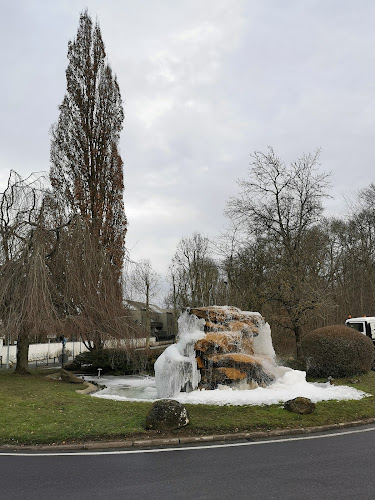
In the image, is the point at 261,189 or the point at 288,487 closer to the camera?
the point at 288,487

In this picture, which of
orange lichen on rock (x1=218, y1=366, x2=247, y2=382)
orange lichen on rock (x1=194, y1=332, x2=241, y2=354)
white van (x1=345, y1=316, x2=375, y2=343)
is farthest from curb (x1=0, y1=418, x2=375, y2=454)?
white van (x1=345, y1=316, x2=375, y2=343)

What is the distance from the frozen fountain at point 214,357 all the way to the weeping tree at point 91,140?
11.1 metres

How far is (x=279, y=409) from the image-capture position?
11.3m

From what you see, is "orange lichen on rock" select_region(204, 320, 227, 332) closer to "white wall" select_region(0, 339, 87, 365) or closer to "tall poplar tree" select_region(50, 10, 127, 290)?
"tall poplar tree" select_region(50, 10, 127, 290)

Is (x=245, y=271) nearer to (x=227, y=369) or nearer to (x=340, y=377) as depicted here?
(x=340, y=377)

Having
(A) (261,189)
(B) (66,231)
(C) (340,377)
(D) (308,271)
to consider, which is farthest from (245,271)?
(B) (66,231)

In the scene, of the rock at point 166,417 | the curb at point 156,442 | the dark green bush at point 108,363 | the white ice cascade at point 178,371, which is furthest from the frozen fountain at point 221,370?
the dark green bush at point 108,363

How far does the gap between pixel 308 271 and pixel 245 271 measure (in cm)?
613

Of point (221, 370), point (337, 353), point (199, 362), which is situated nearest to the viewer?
point (221, 370)

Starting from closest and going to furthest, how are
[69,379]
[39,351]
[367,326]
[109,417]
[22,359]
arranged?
[109,417] < [69,379] < [22,359] < [367,326] < [39,351]

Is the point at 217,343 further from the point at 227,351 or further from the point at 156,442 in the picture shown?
the point at 156,442

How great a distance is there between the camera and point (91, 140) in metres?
28.7

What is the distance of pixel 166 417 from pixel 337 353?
401 inches

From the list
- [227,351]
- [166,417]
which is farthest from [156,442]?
[227,351]
